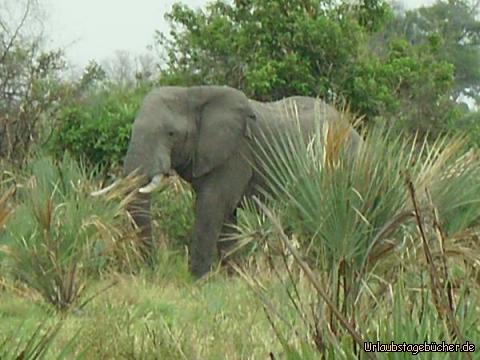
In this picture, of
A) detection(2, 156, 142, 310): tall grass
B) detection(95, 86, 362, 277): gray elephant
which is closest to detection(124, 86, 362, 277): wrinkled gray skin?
detection(95, 86, 362, 277): gray elephant

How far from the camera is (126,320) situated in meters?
6.32

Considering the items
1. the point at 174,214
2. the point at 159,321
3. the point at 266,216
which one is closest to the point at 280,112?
the point at 174,214

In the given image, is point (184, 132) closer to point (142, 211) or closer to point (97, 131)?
point (142, 211)

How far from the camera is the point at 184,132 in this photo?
41.3 ft

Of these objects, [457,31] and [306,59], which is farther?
[457,31]

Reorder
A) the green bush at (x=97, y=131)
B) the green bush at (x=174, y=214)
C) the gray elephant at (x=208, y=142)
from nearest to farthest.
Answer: the gray elephant at (x=208, y=142) < the green bush at (x=174, y=214) < the green bush at (x=97, y=131)

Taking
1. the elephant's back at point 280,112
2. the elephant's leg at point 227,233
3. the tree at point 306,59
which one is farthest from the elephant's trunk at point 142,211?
the tree at point 306,59

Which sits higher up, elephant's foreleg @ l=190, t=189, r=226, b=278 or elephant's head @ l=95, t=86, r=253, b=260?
elephant's head @ l=95, t=86, r=253, b=260

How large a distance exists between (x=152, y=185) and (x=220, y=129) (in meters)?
1.47

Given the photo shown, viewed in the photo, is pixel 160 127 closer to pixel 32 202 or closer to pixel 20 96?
pixel 32 202

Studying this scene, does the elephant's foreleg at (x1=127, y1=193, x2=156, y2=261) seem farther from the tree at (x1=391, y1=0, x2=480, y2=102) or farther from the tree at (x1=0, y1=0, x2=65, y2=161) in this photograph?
the tree at (x1=391, y1=0, x2=480, y2=102)

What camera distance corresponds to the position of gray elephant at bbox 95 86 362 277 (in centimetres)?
1217

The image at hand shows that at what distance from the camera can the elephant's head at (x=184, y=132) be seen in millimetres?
11875

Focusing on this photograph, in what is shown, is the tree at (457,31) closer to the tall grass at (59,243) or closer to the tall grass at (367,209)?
A: the tall grass at (59,243)
